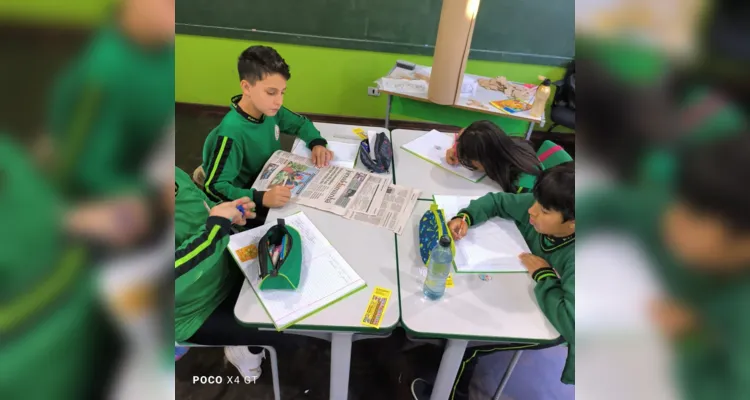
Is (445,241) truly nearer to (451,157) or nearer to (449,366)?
(449,366)

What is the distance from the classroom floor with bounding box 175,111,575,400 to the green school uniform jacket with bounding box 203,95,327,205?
27cm

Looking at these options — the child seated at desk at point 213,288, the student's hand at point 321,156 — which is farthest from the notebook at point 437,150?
the child seated at desk at point 213,288

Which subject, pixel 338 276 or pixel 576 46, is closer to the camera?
pixel 576 46

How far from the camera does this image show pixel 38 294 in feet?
0.57

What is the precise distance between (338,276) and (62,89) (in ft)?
3.70

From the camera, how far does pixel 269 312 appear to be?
113 centimetres

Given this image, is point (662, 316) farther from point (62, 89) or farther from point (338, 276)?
point (338, 276)

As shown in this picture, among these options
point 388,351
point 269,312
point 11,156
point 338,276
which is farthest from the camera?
point 388,351

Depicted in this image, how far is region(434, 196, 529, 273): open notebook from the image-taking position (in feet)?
4.46

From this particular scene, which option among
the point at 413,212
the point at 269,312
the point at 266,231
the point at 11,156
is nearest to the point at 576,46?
the point at 11,156

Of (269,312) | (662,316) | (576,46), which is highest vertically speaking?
(576,46)

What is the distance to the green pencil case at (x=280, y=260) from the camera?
1179 mm

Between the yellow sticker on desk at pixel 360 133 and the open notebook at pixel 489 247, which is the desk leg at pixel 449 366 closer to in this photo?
the open notebook at pixel 489 247

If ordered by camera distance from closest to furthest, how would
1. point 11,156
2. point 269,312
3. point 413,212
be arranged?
point 11,156 < point 269,312 < point 413,212
